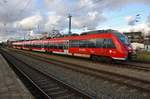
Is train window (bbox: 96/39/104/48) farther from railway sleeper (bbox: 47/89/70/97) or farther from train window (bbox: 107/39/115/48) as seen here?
railway sleeper (bbox: 47/89/70/97)

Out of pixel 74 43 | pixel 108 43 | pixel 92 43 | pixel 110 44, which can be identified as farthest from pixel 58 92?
pixel 74 43

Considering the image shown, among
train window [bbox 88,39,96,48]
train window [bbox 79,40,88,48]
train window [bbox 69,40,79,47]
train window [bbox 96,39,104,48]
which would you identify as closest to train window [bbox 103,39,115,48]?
train window [bbox 96,39,104,48]

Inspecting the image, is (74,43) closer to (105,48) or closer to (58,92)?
(105,48)

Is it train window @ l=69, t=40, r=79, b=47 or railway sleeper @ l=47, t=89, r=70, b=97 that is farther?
train window @ l=69, t=40, r=79, b=47

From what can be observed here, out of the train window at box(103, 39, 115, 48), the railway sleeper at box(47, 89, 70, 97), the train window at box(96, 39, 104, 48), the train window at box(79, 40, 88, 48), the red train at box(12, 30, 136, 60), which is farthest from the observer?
the train window at box(79, 40, 88, 48)

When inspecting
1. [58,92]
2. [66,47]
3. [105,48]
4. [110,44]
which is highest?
[110,44]

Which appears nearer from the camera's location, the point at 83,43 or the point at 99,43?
the point at 99,43

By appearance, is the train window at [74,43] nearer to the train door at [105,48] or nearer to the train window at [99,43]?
the train window at [99,43]

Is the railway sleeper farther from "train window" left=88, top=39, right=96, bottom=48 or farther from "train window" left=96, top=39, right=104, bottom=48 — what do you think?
"train window" left=88, top=39, right=96, bottom=48

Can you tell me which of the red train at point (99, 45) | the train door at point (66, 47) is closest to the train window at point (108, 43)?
the red train at point (99, 45)

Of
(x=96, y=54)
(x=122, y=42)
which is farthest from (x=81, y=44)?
(x=122, y=42)

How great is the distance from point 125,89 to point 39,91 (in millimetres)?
4015

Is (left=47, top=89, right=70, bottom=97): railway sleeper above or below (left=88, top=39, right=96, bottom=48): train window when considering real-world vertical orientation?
below

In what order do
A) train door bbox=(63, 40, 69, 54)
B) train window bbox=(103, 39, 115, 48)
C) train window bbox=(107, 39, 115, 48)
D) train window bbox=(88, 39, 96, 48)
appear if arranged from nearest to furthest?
train window bbox=(107, 39, 115, 48) < train window bbox=(103, 39, 115, 48) < train window bbox=(88, 39, 96, 48) < train door bbox=(63, 40, 69, 54)
